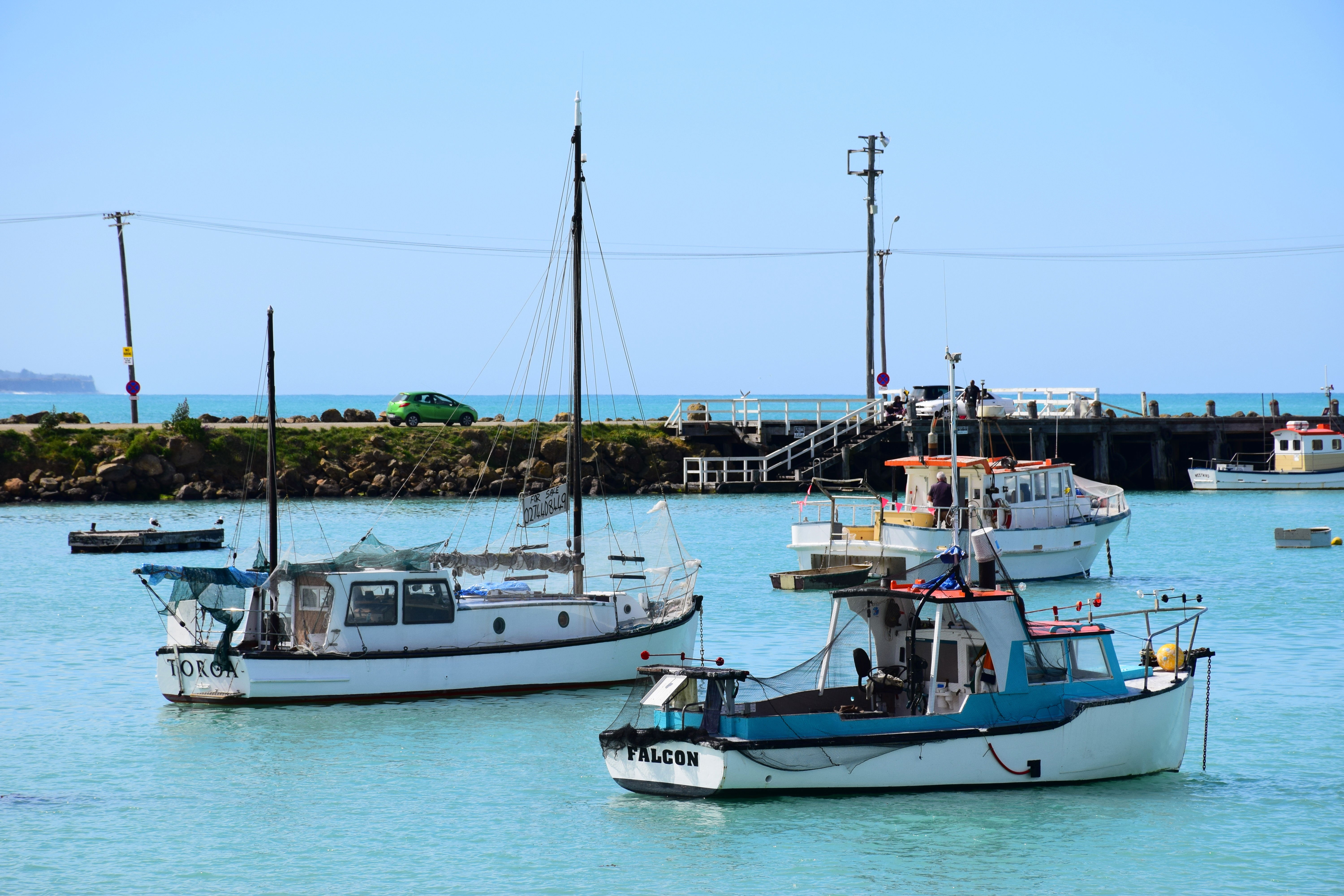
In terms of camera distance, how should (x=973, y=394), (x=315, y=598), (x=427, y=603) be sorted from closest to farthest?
(x=315, y=598) < (x=427, y=603) < (x=973, y=394)

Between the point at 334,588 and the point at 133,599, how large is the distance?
616 inches

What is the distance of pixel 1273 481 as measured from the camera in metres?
63.9

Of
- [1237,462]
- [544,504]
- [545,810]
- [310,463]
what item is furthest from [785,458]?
[545,810]

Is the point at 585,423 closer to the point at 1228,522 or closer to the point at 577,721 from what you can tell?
the point at 1228,522

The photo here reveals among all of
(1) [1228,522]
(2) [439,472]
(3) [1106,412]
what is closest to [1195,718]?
(1) [1228,522]

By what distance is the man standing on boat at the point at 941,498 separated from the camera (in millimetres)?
34750

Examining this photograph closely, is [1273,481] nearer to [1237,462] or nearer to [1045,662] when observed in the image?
[1237,462]

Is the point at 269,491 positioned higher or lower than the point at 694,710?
higher

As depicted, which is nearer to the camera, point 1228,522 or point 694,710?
point 694,710

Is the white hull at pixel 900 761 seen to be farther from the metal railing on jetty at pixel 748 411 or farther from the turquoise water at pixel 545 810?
the metal railing on jetty at pixel 748 411

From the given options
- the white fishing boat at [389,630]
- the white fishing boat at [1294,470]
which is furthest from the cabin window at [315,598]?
the white fishing boat at [1294,470]

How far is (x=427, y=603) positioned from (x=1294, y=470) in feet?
172

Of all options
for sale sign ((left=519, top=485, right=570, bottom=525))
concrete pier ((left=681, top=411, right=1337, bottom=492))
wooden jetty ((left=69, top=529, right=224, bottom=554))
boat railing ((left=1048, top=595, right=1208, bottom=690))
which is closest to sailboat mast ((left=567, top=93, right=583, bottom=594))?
for sale sign ((left=519, top=485, right=570, bottom=525))

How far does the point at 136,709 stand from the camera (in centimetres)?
2295
